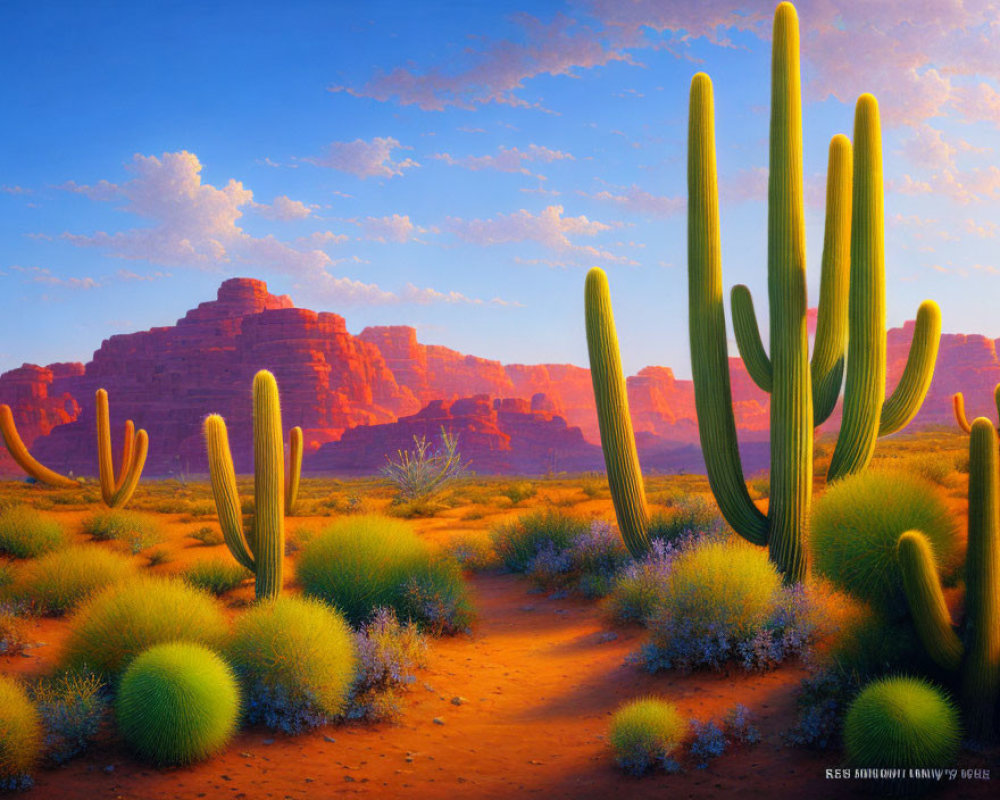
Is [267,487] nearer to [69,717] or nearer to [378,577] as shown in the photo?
[378,577]

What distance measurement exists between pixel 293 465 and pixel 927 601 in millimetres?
17368

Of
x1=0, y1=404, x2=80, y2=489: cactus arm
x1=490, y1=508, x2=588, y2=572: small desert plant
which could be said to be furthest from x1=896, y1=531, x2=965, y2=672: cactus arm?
x1=0, y1=404, x2=80, y2=489: cactus arm

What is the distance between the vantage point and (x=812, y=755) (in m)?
5.54

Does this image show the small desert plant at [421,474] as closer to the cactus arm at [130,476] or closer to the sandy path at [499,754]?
the cactus arm at [130,476]

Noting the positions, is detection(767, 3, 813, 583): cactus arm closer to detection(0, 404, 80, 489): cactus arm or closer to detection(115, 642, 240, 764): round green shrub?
detection(115, 642, 240, 764): round green shrub

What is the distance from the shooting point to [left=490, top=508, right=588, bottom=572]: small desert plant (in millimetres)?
14258

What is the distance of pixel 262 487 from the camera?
923 centimetres

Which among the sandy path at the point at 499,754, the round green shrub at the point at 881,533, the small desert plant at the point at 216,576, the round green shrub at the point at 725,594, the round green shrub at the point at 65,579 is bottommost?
the sandy path at the point at 499,754

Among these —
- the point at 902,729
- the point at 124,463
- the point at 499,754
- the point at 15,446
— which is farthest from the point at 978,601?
the point at 15,446

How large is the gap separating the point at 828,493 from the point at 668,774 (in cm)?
339

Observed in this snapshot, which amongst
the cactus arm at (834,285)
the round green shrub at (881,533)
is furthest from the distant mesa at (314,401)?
the round green shrub at (881,533)

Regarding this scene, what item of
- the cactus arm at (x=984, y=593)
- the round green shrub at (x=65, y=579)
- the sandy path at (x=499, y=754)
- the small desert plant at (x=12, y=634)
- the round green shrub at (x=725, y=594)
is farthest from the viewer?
the round green shrub at (x=65, y=579)

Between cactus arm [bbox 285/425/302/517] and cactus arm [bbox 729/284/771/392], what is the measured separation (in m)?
11.1

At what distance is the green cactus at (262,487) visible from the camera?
9164 mm
